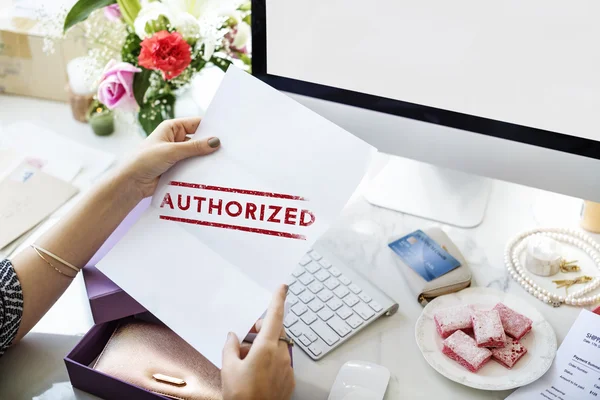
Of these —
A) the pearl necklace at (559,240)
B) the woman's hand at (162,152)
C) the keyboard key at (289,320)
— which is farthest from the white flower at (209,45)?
the pearl necklace at (559,240)

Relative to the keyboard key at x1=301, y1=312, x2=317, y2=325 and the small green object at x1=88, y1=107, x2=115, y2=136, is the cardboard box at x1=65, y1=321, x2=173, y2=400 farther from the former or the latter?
the small green object at x1=88, y1=107, x2=115, y2=136

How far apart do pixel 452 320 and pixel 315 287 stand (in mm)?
181

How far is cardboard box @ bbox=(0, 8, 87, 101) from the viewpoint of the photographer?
1139mm

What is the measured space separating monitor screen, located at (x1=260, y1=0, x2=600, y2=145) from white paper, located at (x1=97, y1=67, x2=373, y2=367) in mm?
135

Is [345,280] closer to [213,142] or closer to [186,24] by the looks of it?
[213,142]

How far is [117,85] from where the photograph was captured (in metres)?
0.93

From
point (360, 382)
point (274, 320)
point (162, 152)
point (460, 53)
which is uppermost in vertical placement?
point (460, 53)

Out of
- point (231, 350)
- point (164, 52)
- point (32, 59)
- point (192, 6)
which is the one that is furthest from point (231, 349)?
point (32, 59)

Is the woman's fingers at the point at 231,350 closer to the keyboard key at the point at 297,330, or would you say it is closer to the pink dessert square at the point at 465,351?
the keyboard key at the point at 297,330

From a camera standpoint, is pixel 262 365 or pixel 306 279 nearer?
pixel 262 365

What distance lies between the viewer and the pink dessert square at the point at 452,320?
2.40 ft

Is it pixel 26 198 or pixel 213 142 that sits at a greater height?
pixel 213 142

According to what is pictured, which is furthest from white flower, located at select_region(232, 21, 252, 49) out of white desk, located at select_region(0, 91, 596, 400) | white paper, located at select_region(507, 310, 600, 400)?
white paper, located at select_region(507, 310, 600, 400)

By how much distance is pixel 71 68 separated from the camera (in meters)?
1.08
